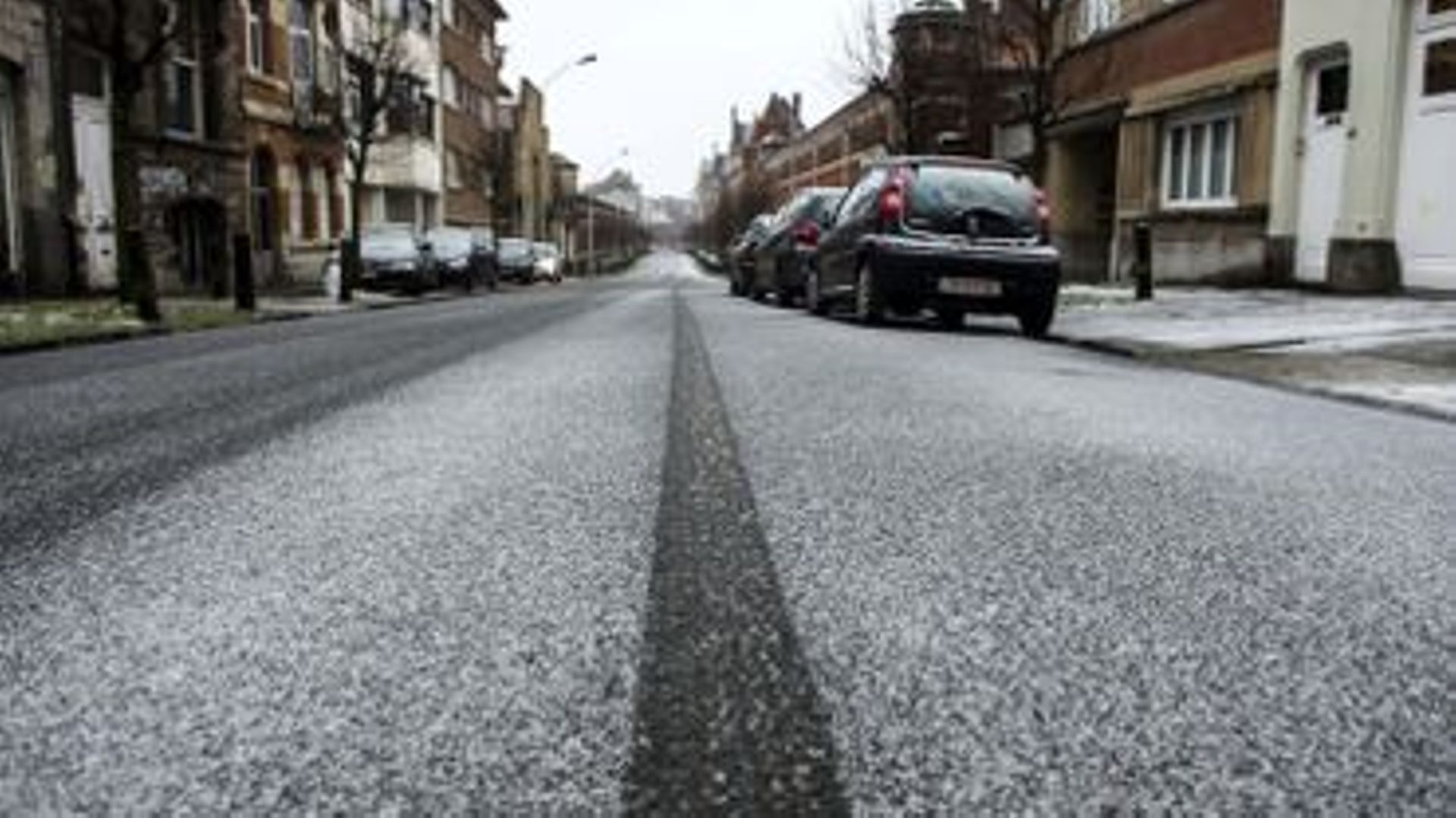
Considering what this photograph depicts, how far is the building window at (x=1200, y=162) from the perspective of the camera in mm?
22453

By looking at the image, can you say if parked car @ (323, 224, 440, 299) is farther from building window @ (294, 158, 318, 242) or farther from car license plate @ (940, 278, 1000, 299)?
car license plate @ (940, 278, 1000, 299)

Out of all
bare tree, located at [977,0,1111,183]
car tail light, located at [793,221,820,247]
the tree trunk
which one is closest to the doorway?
the tree trunk

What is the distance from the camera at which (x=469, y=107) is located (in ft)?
203

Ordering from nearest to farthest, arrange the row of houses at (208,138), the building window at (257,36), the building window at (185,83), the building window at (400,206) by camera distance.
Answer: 1. the row of houses at (208,138)
2. the building window at (185,83)
3. the building window at (257,36)
4. the building window at (400,206)

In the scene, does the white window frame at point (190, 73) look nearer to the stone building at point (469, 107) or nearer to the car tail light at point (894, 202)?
the car tail light at point (894, 202)

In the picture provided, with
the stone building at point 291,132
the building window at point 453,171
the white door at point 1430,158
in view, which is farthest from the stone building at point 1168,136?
the building window at point 453,171

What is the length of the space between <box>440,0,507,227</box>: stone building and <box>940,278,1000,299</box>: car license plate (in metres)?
44.5

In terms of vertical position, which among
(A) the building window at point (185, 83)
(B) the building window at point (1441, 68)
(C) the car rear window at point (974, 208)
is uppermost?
(A) the building window at point (185, 83)

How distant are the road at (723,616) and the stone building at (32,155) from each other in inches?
710

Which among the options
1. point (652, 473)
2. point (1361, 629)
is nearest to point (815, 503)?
point (652, 473)

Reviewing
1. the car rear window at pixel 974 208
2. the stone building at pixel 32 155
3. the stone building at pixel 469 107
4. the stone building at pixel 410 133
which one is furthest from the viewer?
the stone building at pixel 469 107

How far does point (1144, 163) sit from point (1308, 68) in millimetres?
6100

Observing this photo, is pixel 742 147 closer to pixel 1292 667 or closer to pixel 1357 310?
pixel 1357 310

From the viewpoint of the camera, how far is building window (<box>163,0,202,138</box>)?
28.1m
